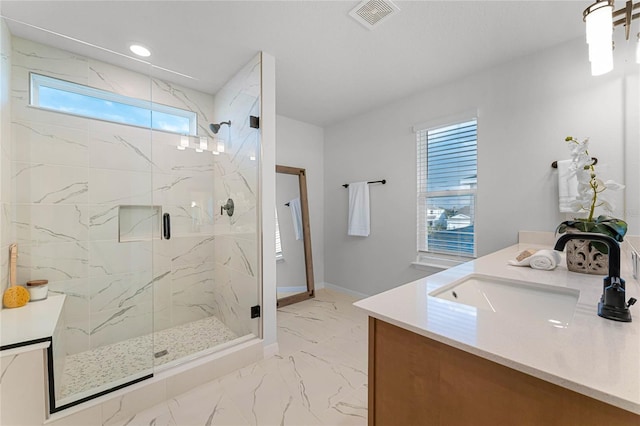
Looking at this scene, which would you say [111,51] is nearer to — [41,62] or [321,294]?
[41,62]

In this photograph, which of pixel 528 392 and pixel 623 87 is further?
pixel 623 87

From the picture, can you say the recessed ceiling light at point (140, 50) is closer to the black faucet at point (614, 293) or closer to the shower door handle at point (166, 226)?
the shower door handle at point (166, 226)

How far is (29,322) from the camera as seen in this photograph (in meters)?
1.51

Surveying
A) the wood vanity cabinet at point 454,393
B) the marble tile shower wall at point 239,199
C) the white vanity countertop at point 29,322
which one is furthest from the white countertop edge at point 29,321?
the wood vanity cabinet at point 454,393

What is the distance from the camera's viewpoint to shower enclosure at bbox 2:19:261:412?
1927 millimetres

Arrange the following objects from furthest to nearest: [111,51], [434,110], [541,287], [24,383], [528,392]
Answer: [434,110] → [111,51] → [24,383] → [541,287] → [528,392]

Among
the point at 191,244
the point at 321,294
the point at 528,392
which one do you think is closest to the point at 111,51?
the point at 191,244

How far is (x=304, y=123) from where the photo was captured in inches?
147

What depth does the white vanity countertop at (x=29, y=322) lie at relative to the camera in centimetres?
132

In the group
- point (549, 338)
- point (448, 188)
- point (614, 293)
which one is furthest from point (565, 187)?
point (549, 338)

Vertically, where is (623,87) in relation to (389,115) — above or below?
below

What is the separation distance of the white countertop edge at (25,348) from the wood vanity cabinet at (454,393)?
5.35 feet

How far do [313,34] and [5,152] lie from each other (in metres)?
2.24

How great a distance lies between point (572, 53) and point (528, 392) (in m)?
2.54
